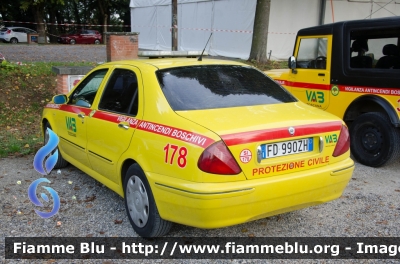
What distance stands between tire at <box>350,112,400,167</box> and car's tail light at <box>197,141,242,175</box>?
3635mm

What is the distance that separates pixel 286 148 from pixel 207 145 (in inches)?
27.0

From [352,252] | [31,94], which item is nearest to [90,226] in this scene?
[352,252]

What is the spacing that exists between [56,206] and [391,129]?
4446mm

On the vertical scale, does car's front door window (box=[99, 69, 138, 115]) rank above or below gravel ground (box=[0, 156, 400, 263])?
above

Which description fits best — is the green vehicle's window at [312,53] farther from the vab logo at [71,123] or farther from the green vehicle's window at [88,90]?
the vab logo at [71,123]

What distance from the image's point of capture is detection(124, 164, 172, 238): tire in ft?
11.3

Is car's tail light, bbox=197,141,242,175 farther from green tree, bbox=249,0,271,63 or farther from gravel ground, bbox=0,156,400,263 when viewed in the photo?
green tree, bbox=249,0,271,63

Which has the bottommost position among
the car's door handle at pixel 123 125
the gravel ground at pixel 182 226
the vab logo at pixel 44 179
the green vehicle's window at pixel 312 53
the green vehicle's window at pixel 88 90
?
the gravel ground at pixel 182 226

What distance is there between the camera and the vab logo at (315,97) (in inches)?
263

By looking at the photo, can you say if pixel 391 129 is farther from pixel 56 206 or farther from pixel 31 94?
pixel 31 94

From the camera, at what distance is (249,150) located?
307cm

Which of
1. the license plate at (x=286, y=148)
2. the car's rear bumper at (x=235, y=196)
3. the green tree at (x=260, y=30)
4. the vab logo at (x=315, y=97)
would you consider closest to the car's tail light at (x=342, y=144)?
the car's rear bumper at (x=235, y=196)

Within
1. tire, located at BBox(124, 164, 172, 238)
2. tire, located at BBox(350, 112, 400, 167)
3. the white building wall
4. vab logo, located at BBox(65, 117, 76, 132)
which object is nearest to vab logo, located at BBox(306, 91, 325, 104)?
tire, located at BBox(350, 112, 400, 167)

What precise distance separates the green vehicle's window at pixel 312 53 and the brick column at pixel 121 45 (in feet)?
15.1
